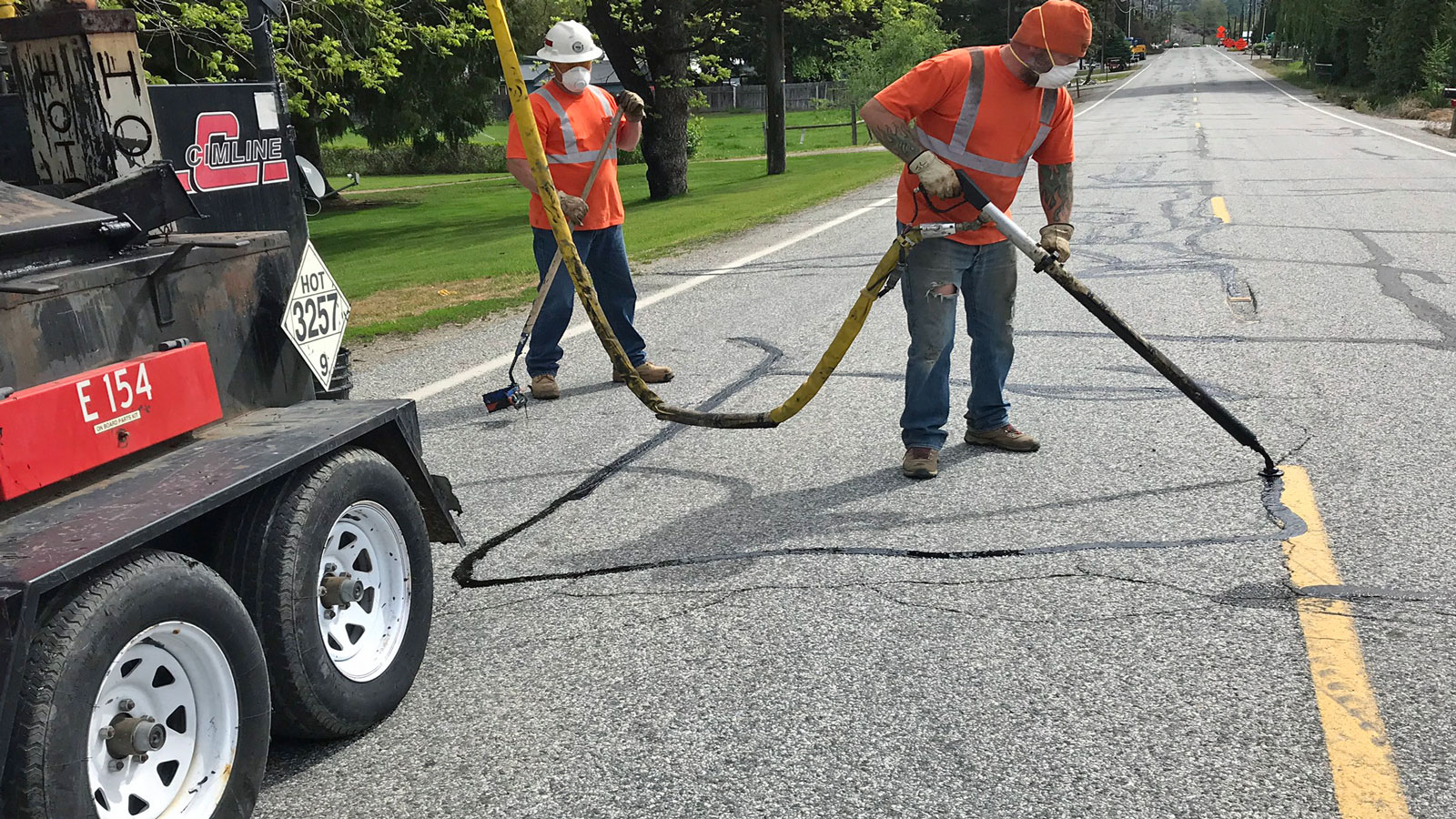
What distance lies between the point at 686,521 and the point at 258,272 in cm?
196

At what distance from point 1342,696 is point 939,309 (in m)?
2.50

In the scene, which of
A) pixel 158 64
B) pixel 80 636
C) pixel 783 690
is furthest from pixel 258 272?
pixel 158 64

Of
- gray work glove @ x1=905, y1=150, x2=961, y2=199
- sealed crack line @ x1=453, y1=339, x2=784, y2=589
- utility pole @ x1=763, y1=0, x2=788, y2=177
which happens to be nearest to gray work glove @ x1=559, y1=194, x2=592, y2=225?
sealed crack line @ x1=453, y1=339, x2=784, y2=589

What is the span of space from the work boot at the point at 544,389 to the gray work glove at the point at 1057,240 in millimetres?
2918

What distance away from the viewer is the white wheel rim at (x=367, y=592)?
3.21 m

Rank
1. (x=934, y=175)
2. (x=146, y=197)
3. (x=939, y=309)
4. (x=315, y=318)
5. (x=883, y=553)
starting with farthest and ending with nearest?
(x=939, y=309), (x=934, y=175), (x=883, y=553), (x=315, y=318), (x=146, y=197)

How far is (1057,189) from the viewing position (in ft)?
17.7

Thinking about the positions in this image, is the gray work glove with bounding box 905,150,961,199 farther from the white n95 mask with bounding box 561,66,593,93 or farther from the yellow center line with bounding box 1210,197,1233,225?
the yellow center line with bounding box 1210,197,1233,225

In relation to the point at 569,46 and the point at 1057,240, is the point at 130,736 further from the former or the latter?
the point at 569,46

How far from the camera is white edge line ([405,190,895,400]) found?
285 inches

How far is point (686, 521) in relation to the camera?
478cm

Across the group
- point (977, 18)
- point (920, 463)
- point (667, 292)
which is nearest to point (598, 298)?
point (920, 463)

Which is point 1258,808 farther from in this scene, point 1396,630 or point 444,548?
point 444,548

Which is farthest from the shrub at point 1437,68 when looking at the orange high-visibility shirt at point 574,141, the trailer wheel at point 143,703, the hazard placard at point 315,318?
the trailer wheel at point 143,703
